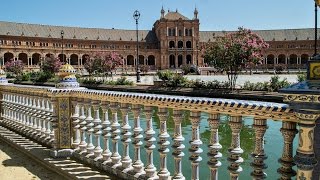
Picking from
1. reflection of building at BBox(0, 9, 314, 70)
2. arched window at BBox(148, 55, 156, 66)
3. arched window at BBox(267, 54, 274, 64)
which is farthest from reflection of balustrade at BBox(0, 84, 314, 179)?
arched window at BBox(267, 54, 274, 64)

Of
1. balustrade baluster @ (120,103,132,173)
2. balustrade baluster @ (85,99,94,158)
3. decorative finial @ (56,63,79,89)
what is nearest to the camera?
balustrade baluster @ (120,103,132,173)

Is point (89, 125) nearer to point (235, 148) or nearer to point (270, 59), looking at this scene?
point (235, 148)

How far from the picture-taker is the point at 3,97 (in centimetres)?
973

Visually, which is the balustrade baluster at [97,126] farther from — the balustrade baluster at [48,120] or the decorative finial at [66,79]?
the balustrade baluster at [48,120]

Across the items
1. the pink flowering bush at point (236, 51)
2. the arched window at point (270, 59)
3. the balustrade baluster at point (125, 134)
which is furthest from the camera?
the arched window at point (270, 59)

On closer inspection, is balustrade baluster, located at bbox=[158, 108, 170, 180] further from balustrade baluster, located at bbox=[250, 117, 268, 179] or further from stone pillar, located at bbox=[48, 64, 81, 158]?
stone pillar, located at bbox=[48, 64, 81, 158]

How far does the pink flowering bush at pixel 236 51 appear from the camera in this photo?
24.6 m

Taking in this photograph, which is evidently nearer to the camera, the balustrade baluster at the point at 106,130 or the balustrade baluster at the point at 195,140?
the balustrade baluster at the point at 195,140

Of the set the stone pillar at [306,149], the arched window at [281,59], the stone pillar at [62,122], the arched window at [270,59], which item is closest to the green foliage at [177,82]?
the stone pillar at [62,122]

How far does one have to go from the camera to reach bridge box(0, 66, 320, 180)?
2.66 meters

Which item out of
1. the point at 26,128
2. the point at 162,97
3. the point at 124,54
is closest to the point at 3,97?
the point at 26,128

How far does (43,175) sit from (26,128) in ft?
9.16

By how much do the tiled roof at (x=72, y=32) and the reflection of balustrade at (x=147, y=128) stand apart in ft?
246

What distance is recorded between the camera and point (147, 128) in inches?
169
